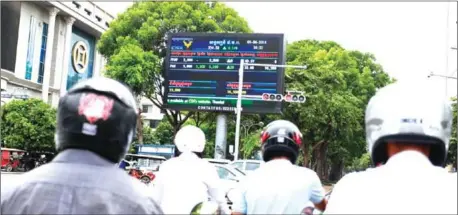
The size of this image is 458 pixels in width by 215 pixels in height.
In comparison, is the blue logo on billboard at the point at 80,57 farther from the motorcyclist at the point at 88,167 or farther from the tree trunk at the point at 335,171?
the motorcyclist at the point at 88,167

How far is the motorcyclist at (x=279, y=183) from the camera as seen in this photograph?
3471mm

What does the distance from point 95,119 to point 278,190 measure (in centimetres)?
180

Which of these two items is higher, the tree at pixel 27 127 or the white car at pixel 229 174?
the tree at pixel 27 127

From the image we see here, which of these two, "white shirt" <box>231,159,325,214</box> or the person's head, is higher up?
the person's head

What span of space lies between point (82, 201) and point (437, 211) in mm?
1187

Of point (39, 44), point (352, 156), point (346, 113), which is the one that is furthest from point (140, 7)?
point (352, 156)

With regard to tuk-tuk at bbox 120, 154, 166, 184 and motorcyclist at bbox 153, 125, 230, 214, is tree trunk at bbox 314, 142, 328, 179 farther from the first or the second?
motorcyclist at bbox 153, 125, 230, 214

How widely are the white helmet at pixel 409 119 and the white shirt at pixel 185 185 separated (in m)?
2.04

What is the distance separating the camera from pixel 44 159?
103ft

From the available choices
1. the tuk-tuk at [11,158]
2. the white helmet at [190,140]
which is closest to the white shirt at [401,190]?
the white helmet at [190,140]

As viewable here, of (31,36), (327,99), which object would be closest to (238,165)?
(327,99)

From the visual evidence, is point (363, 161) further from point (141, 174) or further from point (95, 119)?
point (95, 119)

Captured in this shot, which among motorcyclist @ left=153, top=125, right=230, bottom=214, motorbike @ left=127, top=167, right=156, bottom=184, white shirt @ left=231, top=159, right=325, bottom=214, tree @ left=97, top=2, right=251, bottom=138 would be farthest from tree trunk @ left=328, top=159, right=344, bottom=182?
white shirt @ left=231, top=159, right=325, bottom=214

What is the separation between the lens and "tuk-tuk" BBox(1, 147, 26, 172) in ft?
87.2
